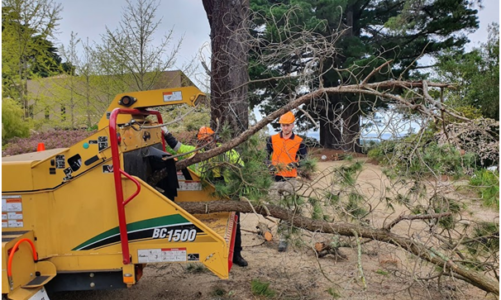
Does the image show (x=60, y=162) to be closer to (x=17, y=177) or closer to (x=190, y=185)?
(x=17, y=177)

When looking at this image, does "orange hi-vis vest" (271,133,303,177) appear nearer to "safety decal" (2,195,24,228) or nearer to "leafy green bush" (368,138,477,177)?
"leafy green bush" (368,138,477,177)

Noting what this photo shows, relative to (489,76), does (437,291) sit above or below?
below

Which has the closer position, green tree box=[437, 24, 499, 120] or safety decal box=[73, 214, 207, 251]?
safety decal box=[73, 214, 207, 251]

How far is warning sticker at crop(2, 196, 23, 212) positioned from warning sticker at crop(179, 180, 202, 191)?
1703 mm

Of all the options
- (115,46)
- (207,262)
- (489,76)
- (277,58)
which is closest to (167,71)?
(115,46)

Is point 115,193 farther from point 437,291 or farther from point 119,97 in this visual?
point 437,291

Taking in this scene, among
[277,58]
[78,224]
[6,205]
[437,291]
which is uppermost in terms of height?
[277,58]

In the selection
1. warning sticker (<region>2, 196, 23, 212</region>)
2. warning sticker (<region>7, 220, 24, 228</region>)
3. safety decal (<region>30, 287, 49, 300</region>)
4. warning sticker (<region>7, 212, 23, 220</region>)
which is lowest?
safety decal (<region>30, 287, 49, 300</region>)

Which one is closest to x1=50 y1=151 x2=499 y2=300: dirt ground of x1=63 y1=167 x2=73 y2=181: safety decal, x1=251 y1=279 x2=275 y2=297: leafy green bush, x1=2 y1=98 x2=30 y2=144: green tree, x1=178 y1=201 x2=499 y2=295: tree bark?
x1=251 y1=279 x2=275 y2=297: leafy green bush

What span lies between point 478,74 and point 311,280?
491 inches

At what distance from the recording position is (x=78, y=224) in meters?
3.05

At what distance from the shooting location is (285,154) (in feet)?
15.2

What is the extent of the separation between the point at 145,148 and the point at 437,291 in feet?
11.2

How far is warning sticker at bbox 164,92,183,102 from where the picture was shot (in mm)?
3367
